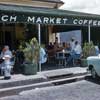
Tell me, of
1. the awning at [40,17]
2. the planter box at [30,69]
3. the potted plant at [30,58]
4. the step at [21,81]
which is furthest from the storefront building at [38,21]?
the step at [21,81]

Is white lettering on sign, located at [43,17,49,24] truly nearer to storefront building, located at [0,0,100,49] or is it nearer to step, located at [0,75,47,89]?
storefront building, located at [0,0,100,49]

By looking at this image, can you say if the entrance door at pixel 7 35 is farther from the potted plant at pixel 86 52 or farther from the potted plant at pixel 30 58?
the potted plant at pixel 30 58

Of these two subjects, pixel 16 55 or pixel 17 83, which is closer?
pixel 17 83

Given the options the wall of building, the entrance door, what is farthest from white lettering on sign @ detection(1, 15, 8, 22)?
the entrance door

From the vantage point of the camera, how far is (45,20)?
1580 centimetres

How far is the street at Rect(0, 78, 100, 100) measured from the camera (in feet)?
37.2

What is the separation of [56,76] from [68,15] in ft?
11.4

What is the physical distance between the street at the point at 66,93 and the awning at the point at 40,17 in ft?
10.9

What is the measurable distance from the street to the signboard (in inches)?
129

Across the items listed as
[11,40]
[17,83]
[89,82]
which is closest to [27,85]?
[17,83]

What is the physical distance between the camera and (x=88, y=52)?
17.7 m

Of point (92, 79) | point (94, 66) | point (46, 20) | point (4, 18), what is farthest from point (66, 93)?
point (46, 20)

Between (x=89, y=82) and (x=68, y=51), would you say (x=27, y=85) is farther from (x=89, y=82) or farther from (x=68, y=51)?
(x=68, y=51)

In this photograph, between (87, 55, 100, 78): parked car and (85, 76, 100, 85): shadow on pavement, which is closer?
(87, 55, 100, 78): parked car
